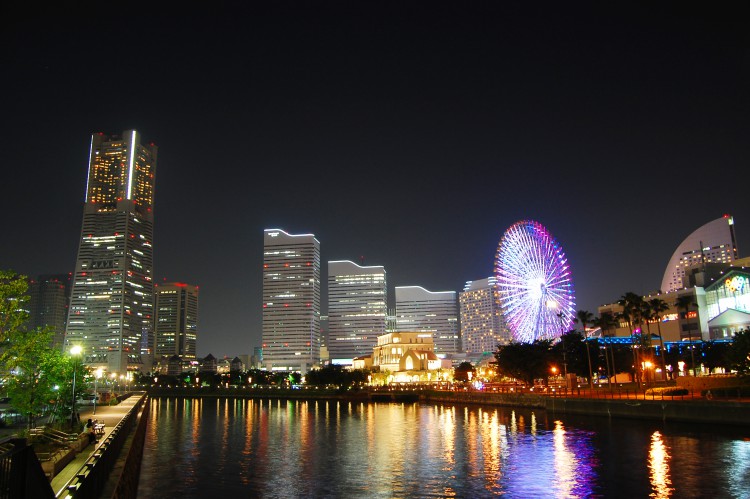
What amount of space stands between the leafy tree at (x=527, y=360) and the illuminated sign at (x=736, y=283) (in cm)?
4954

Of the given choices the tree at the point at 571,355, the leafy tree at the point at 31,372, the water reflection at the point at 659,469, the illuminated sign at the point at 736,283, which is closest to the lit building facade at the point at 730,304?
the illuminated sign at the point at 736,283

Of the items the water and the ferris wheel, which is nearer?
the water

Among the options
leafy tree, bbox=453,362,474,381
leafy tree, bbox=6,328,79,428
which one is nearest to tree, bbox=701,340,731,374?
leafy tree, bbox=453,362,474,381

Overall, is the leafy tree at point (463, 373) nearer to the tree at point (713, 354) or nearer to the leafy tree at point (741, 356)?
the tree at point (713, 354)

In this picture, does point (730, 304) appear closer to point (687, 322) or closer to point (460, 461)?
point (687, 322)

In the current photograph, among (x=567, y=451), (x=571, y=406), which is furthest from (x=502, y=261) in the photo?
(x=567, y=451)

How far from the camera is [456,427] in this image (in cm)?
6769

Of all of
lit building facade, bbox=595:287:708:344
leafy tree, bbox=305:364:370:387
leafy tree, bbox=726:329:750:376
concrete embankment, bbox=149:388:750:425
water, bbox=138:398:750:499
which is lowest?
water, bbox=138:398:750:499

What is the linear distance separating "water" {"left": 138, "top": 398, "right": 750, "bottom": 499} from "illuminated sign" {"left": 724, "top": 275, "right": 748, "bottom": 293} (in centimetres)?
8265

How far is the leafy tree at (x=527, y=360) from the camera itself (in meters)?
110

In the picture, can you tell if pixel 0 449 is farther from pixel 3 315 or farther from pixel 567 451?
pixel 567 451

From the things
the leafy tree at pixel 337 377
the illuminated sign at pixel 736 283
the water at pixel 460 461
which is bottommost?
the water at pixel 460 461

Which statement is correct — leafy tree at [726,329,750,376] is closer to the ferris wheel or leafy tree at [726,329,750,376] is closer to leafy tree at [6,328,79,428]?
the ferris wheel

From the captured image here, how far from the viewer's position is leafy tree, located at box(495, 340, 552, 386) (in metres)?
110
